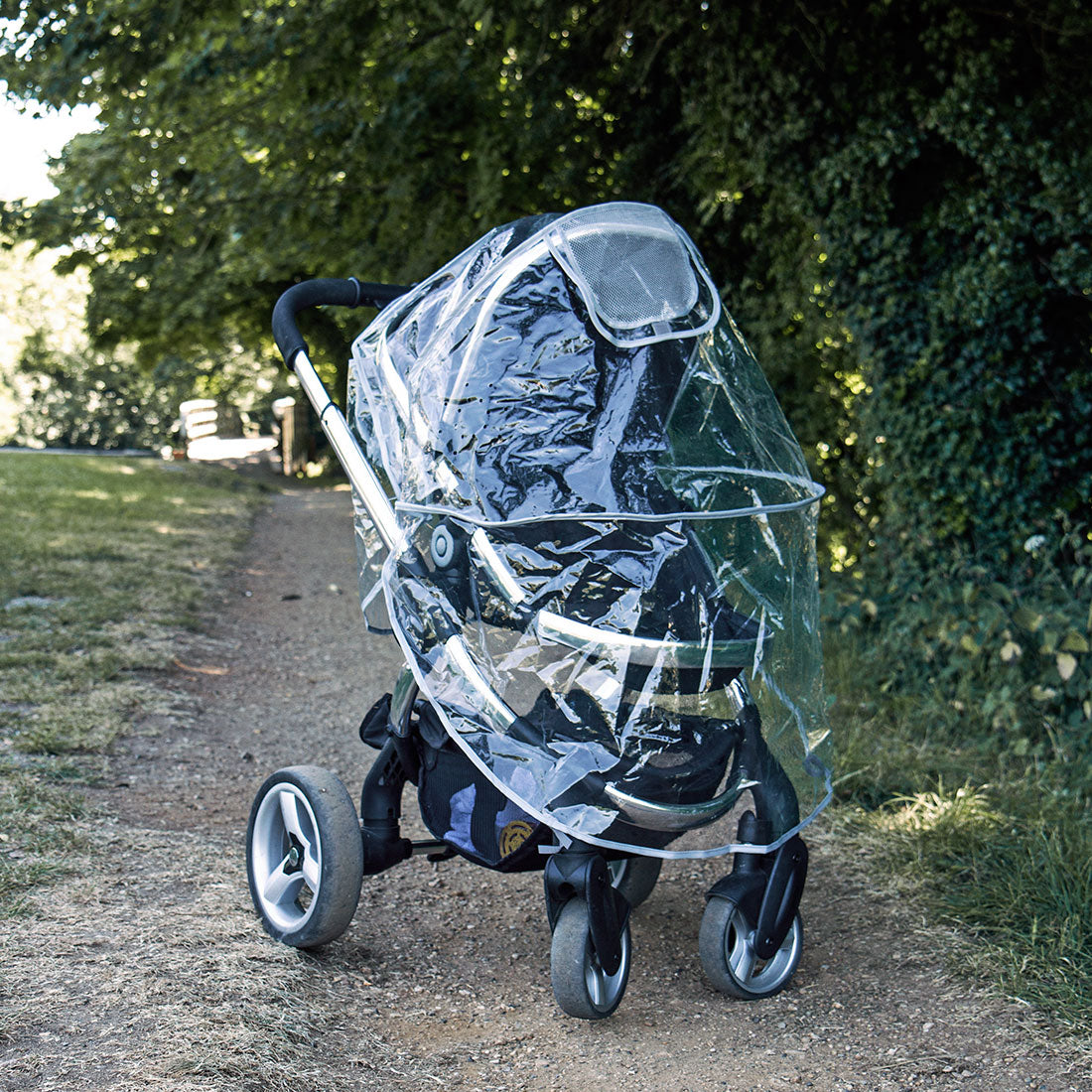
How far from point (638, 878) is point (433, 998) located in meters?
0.80

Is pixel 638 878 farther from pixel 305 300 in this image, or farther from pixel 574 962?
pixel 305 300

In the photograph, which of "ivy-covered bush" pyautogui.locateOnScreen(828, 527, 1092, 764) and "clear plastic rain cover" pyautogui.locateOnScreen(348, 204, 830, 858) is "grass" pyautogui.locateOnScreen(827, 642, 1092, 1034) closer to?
"ivy-covered bush" pyautogui.locateOnScreen(828, 527, 1092, 764)

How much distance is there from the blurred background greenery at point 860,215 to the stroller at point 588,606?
1.11 metres

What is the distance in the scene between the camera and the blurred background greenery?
4629 millimetres

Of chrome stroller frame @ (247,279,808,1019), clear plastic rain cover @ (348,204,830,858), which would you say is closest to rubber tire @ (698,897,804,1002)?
chrome stroller frame @ (247,279,808,1019)

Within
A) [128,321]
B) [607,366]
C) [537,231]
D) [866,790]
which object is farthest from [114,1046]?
[128,321]

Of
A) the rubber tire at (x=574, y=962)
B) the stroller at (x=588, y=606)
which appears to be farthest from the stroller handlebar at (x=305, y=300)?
the rubber tire at (x=574, y=962)

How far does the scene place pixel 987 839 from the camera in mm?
3775

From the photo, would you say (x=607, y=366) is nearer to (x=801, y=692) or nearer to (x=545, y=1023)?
(x=801, y=692)

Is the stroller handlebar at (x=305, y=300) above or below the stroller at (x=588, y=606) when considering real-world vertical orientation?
above

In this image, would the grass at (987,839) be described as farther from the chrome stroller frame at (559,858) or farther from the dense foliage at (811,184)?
the chrome stroller frame at (559,858)

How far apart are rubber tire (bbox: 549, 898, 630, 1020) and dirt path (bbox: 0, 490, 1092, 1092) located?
118mm

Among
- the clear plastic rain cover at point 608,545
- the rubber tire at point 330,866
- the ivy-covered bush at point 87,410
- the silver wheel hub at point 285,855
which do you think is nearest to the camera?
the clear plastic rain cover at point 608,545

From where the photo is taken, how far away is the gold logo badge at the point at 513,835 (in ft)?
Answer: 9.14
